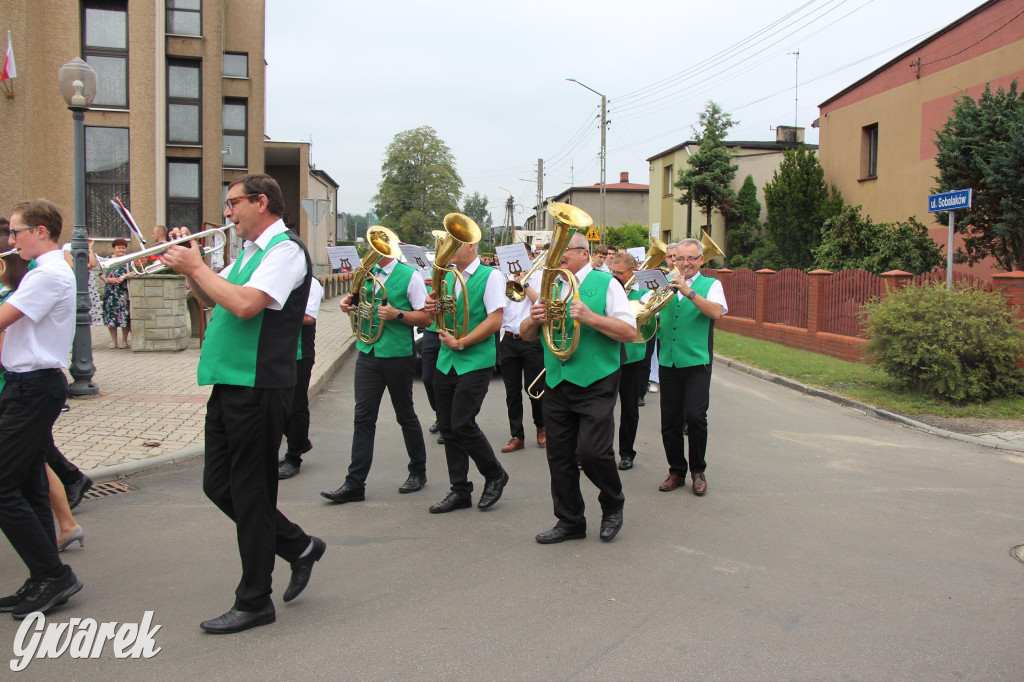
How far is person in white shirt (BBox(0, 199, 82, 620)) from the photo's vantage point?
3.88 m

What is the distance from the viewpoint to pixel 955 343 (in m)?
10.1

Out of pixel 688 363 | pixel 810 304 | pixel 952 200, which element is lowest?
pixel 688 363

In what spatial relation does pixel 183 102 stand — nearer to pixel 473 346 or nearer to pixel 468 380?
pixel 473 346

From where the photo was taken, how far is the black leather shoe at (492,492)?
19.1ft

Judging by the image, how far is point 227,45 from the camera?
1045 inches

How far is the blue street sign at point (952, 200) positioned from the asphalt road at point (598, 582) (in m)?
4.97

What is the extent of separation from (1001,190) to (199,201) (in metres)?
19.9

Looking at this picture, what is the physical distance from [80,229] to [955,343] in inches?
424

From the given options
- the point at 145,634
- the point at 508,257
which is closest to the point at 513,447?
the point at 508,257

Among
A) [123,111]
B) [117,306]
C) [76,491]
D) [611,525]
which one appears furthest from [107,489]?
[123,111]

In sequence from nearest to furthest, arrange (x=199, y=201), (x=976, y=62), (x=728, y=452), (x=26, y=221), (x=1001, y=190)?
(x=26, y=221), (x=728, y=452), (x=1001, y=190), (x=976, y=62), (x=199, y=201)

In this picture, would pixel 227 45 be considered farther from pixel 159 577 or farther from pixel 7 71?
pixel 159 577

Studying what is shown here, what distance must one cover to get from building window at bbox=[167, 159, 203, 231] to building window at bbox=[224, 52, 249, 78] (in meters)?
4.89

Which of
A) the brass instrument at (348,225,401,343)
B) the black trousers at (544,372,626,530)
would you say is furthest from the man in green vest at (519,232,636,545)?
the brass instrument at (348,225,401,343)
